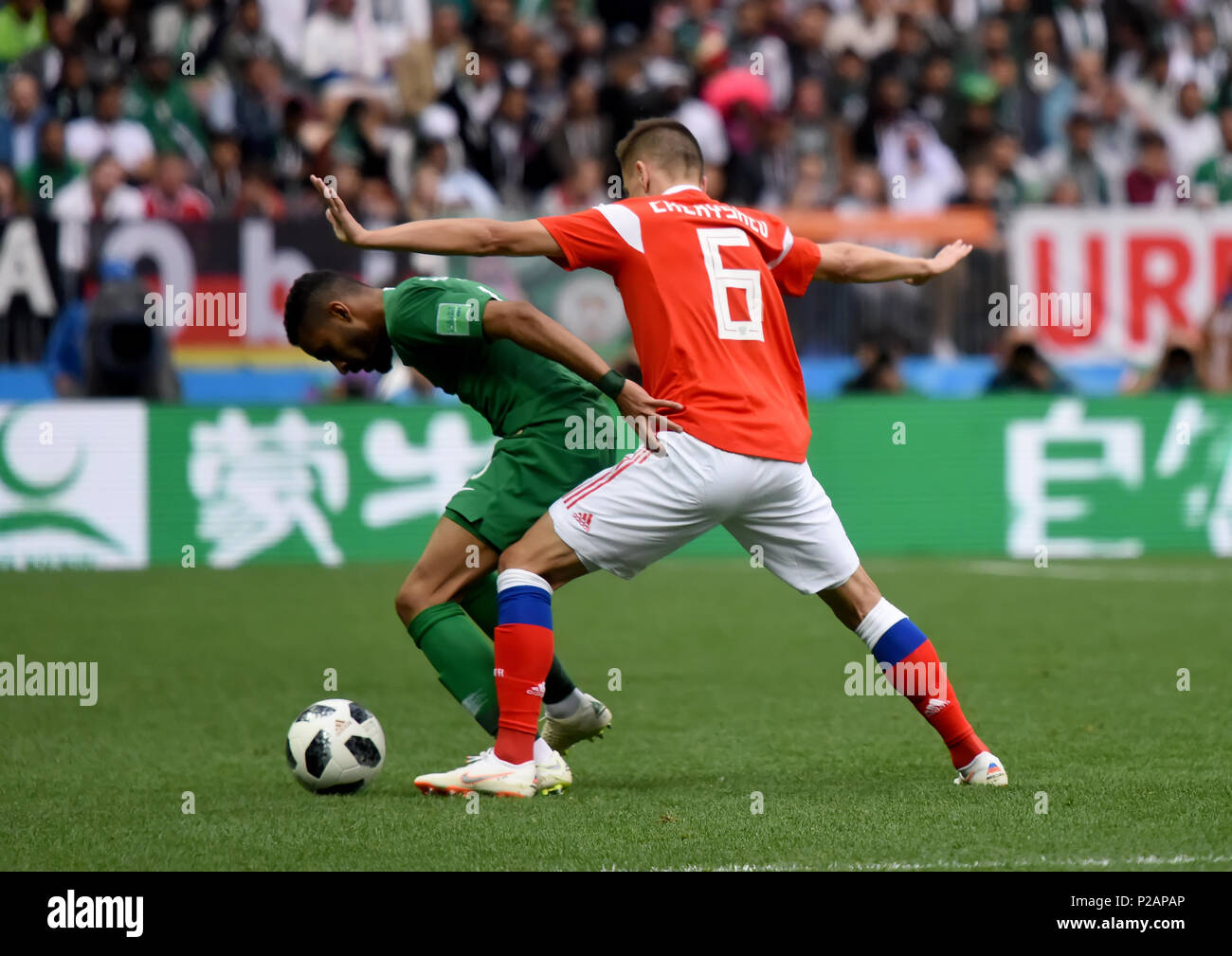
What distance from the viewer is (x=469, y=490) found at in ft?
20.4

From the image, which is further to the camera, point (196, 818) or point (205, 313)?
point (205, 313)

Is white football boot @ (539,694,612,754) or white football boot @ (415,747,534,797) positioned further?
white football boot @ (539,694,612,754)

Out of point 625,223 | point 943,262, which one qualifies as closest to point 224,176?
point 943,262

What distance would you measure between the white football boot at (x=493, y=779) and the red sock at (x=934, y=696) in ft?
3.98

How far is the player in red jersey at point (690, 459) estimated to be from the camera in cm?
575

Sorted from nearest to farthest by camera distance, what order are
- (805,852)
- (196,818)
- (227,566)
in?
(805,852) < (196,818) < (227,566)

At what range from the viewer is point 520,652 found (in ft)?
19.2

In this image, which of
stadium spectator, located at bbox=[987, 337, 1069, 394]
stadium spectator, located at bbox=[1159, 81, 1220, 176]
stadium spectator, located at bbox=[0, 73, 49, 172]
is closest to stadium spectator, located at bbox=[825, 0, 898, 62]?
stadium spectator, located at bbox=[1159, 81, 1220, 176]

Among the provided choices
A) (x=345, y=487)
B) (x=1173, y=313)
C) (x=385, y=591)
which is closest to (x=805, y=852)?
(x=385, y=591)

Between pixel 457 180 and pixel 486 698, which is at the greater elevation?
pixel 457 180

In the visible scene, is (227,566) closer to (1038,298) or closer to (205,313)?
(205,313)

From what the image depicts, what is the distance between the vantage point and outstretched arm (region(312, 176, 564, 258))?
5.39 m

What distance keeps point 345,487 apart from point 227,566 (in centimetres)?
103

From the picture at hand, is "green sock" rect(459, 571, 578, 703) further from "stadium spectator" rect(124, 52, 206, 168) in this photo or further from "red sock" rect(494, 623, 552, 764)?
"stadium spectator" rect(124, 52, 206, 168)
